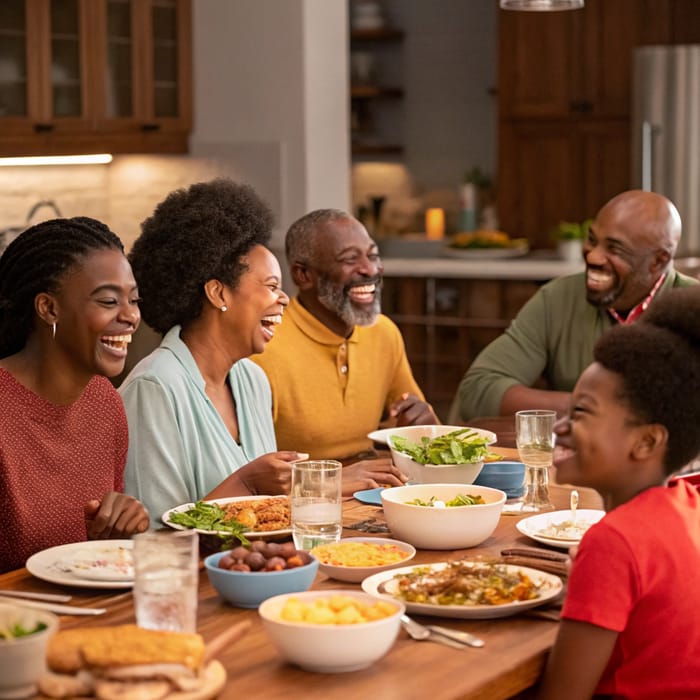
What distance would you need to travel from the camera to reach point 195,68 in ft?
20.3

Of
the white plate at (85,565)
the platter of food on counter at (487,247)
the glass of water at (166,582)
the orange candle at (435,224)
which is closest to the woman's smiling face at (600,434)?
the glass of water at (166,582)

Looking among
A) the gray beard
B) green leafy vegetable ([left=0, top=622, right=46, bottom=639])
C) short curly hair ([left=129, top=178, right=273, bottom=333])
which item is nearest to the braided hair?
short curly hair ([left=129, top=178, right=273, bottom=333])

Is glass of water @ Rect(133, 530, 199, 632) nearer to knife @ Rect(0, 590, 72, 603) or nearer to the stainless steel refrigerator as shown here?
knife @ Rect(0, 590, 72, 603)

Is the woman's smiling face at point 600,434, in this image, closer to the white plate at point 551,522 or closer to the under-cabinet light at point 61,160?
the white plate at point 551,522

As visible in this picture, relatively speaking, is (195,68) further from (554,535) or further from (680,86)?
(554,535)

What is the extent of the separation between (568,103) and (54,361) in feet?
20.4

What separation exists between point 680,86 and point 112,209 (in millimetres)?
3225

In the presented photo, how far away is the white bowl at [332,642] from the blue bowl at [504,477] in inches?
42.0

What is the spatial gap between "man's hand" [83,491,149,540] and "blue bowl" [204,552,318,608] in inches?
14.5

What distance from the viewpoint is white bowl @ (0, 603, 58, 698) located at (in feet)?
4.83

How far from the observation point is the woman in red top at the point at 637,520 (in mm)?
1694

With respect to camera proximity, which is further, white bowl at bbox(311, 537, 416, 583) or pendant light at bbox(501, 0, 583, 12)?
pendant light at bbox(501, 0, 583, 12)

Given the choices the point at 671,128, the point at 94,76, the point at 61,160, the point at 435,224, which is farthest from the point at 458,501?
the point at 435,224

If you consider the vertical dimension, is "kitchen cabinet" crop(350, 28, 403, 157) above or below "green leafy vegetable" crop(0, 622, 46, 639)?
above
